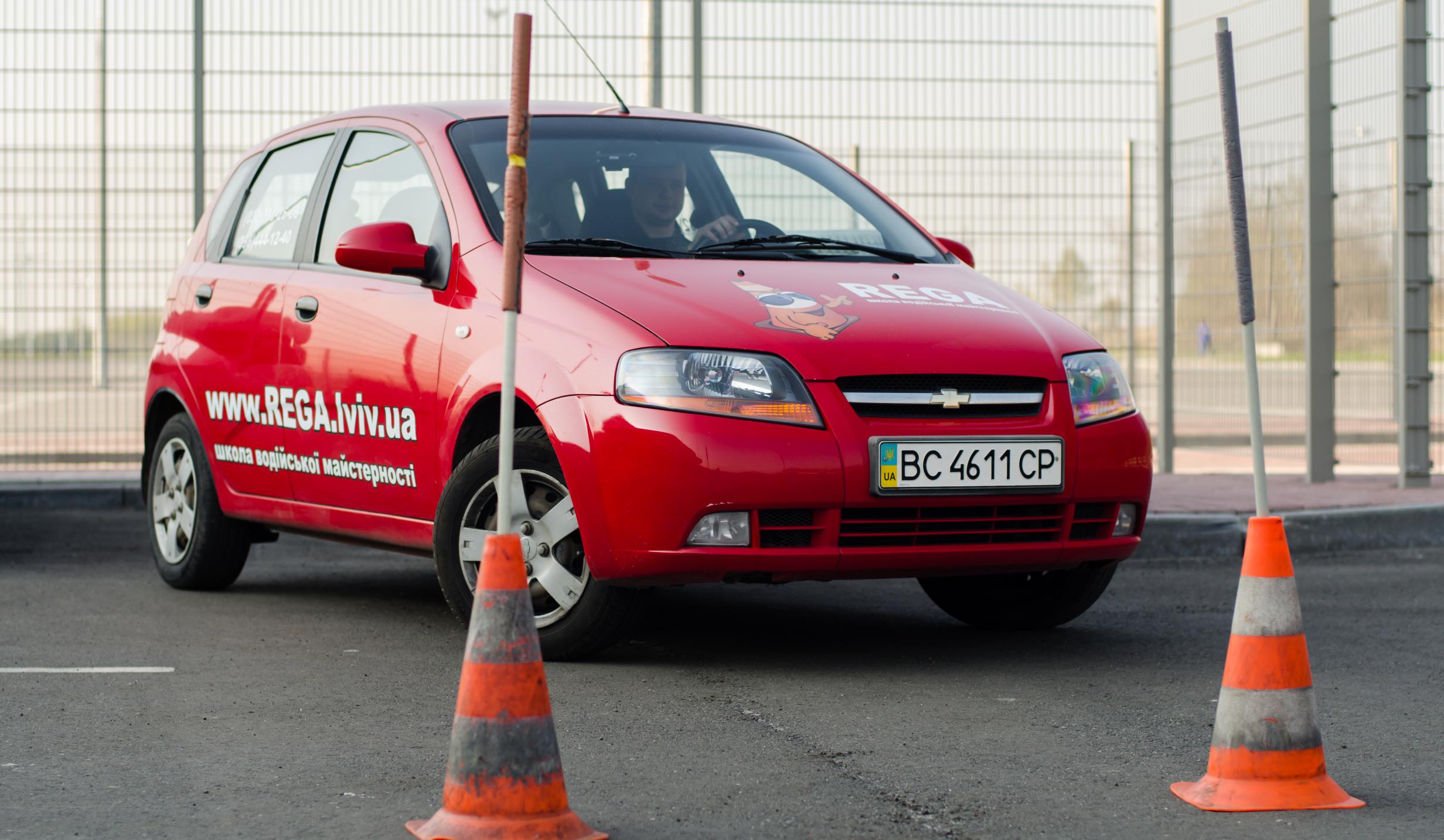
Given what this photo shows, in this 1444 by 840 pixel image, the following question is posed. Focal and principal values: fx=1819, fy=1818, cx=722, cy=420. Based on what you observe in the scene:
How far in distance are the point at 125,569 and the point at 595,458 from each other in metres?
3.71

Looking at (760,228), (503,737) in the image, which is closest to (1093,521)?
(760,228)

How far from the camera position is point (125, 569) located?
786cm

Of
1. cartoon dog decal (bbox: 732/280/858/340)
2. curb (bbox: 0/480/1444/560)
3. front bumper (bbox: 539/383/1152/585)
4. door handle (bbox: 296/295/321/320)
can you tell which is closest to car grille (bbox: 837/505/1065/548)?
front bumper (bbox: 539/383/1152/585)

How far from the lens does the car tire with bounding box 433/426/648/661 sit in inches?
202

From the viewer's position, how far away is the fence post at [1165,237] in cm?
1195

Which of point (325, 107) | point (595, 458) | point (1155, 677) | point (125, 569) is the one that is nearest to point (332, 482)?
point (595, 458)

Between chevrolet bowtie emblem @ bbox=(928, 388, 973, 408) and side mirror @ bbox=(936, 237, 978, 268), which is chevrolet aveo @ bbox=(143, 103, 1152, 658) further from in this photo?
side mirror @ bbox=(936, 237, 978, 268)

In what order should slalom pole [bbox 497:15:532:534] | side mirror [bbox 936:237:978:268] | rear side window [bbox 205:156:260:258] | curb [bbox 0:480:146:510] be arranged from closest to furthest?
slalom pole [bbox 497:15:532:534] < side mirror [bbox 936:237:978:268] < rear side window [bbox 205:156:260:258] < curb [bbox 0:480:146:510]

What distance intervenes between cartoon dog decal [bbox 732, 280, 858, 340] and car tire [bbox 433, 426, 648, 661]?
73 centimetres

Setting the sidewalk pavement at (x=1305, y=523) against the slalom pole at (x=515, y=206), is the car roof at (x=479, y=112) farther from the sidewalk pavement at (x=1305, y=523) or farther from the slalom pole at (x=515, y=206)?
the sidewalk pavement at (x=1305, y=523)

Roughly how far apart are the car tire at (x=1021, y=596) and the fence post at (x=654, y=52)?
575 cm

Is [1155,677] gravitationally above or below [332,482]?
below

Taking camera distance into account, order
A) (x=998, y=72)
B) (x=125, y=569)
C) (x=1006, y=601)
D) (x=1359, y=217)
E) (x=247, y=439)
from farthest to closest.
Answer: (x=998, y=72) → (x=1359, y=217) → (x=125, y=569) → (x=247, y=439) → (x=1006, y=601)

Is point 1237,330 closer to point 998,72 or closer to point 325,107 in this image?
point 998,72
